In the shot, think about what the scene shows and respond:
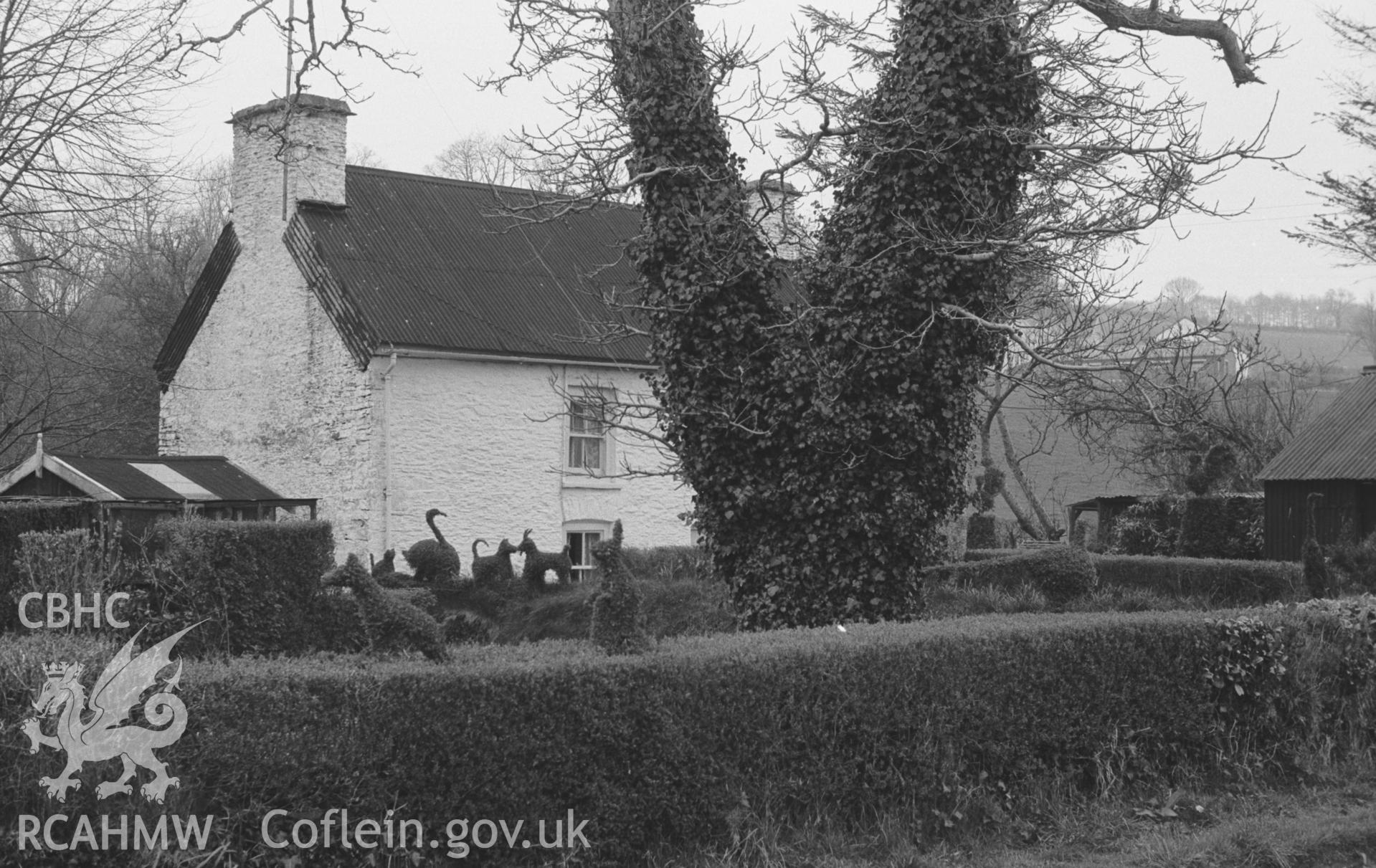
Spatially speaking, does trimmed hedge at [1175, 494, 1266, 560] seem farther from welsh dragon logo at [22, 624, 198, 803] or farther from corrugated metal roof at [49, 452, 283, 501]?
welsh dragon logo at [22, 624, 198, 803]

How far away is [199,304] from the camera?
2542cm

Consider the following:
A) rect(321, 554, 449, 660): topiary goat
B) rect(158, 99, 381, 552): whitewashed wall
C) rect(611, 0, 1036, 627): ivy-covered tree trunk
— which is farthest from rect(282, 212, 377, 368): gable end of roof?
rect(321, 554, 449, 660): topiary goat

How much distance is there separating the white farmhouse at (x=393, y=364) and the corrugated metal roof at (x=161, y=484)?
2133mm

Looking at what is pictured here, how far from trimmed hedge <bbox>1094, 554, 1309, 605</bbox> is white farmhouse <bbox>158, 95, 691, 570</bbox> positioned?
8.45 m

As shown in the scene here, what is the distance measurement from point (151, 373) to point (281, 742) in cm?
2576

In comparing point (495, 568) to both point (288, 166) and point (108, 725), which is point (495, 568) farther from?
point (108, 725)

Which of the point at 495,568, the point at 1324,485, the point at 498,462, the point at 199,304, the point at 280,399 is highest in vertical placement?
the point at 199,304

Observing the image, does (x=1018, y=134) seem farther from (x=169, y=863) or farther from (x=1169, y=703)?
(x=169, y=863)

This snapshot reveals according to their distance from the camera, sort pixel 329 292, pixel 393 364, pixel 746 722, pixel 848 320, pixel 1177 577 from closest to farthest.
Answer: pixel 746 722 < pixel 848 320 < pixel 1177 577 < pixel 393 364 < pixel 329 292

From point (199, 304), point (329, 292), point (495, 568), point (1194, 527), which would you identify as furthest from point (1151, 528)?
point (199, 304)

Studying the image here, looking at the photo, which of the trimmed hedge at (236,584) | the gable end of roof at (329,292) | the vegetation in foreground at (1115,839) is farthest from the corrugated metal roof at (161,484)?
the vegetation in foreground at (1115,839)

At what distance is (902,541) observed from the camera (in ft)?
38.7

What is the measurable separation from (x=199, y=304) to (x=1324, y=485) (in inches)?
938

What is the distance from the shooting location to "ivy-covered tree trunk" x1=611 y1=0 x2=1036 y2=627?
11.7 metres
